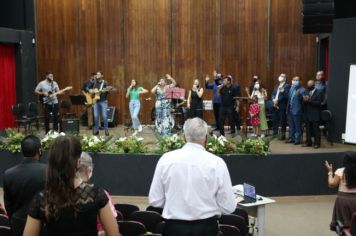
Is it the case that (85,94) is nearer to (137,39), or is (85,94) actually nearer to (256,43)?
(137,39)

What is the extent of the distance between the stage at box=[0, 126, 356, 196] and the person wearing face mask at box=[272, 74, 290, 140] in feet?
12.3

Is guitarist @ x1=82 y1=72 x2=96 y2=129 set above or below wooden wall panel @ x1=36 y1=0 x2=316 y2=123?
below

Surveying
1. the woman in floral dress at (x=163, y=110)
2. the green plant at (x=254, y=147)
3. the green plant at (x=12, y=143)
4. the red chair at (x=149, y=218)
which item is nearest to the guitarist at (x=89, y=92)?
the woman in floral dress at (x=163, y=110)

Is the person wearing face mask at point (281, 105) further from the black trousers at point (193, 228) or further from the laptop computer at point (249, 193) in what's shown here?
the black trousers at point (193, 228)

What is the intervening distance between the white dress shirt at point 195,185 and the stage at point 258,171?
499cm

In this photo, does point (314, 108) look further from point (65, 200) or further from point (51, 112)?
point (65, 200)

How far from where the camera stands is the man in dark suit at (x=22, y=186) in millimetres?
3355

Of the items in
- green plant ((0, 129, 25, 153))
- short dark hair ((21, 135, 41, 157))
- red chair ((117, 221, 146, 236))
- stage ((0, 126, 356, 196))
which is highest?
short dark hair ((21, 135, 41, 157))

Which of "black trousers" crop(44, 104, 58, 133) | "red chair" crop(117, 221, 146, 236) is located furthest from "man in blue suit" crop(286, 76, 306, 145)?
"red chair" crop(117, 221, 146, 236)

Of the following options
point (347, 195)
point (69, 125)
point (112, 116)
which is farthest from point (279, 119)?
point (347, 195)

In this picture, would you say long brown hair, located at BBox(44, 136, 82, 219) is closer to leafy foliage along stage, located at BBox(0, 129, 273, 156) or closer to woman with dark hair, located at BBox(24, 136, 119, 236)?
woman with dark hair, located at BBox(24, 136, 119, 236)

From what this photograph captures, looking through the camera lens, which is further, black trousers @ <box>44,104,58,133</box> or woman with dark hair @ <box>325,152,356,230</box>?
black trousers @ <box>44,104,58,133</box>

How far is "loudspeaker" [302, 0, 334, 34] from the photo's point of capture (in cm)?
1002

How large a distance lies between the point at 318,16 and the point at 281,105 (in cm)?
278
